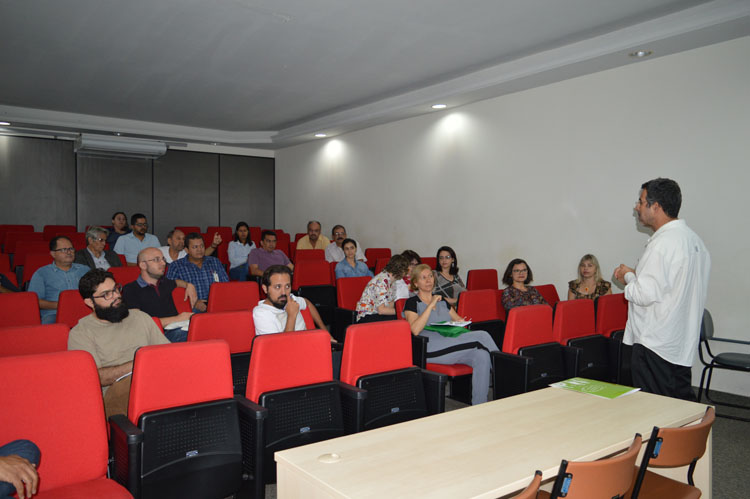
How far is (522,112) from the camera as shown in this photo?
720cm

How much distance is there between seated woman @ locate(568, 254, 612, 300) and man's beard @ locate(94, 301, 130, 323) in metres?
4.68

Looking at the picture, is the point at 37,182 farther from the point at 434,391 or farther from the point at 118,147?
the point at 434,391

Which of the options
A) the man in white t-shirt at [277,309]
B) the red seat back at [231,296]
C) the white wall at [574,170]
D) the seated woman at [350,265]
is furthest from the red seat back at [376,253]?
the man in white t-shirt at [277,309]

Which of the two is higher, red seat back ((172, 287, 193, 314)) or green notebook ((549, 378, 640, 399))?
red seat back ((172, 287, 193, 314))

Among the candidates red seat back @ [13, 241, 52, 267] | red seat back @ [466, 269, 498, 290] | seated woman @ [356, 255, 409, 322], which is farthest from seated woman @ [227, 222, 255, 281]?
seated woman @ [356, 255, 409, 322]

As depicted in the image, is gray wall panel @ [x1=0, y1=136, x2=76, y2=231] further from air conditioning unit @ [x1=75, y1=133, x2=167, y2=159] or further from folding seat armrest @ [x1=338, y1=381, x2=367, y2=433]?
folding seat armrest @ [x1=338, y1=381, x2=367, y2=433]

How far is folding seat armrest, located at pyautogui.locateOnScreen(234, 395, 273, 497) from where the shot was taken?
8.20ft

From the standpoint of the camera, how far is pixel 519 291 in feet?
18.0

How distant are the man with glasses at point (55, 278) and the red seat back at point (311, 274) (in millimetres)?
2468

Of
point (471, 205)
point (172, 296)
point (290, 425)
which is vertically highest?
point (471, 205)

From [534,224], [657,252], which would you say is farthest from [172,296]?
[534,224]

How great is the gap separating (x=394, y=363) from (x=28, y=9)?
494cm

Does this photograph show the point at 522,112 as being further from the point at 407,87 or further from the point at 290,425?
the point at 290,425

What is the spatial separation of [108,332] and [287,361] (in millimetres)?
1060
